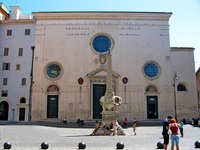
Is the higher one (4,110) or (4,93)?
(4,93)

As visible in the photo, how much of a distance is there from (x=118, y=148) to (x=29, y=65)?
27.9m

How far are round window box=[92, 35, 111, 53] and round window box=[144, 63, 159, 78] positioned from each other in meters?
6.54

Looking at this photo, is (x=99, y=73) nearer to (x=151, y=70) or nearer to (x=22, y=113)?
(x=151, y=70)

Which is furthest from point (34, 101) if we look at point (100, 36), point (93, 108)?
point (100, 36)

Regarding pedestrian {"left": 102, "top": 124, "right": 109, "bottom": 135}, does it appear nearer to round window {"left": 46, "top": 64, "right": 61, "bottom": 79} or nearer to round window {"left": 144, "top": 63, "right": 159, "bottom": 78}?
round window {"left": 46, "top": 64, "right": 61, "bottom": 79}

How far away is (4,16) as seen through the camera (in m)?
42.5

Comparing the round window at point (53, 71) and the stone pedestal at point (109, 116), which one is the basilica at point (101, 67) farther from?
the stone pedestal at point (109, 116)

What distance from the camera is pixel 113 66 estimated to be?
37062 mm

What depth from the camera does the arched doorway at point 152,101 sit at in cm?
3625

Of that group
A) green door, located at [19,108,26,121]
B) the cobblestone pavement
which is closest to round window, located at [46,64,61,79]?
green door, located at [19,108,26,121]

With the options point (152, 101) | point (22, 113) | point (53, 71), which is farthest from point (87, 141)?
point (22, 113)

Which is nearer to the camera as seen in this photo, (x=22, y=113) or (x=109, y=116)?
(x=109, y=116)

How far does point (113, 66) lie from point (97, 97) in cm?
511

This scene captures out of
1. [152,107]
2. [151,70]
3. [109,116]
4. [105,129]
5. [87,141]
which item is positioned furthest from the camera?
[151,70]
